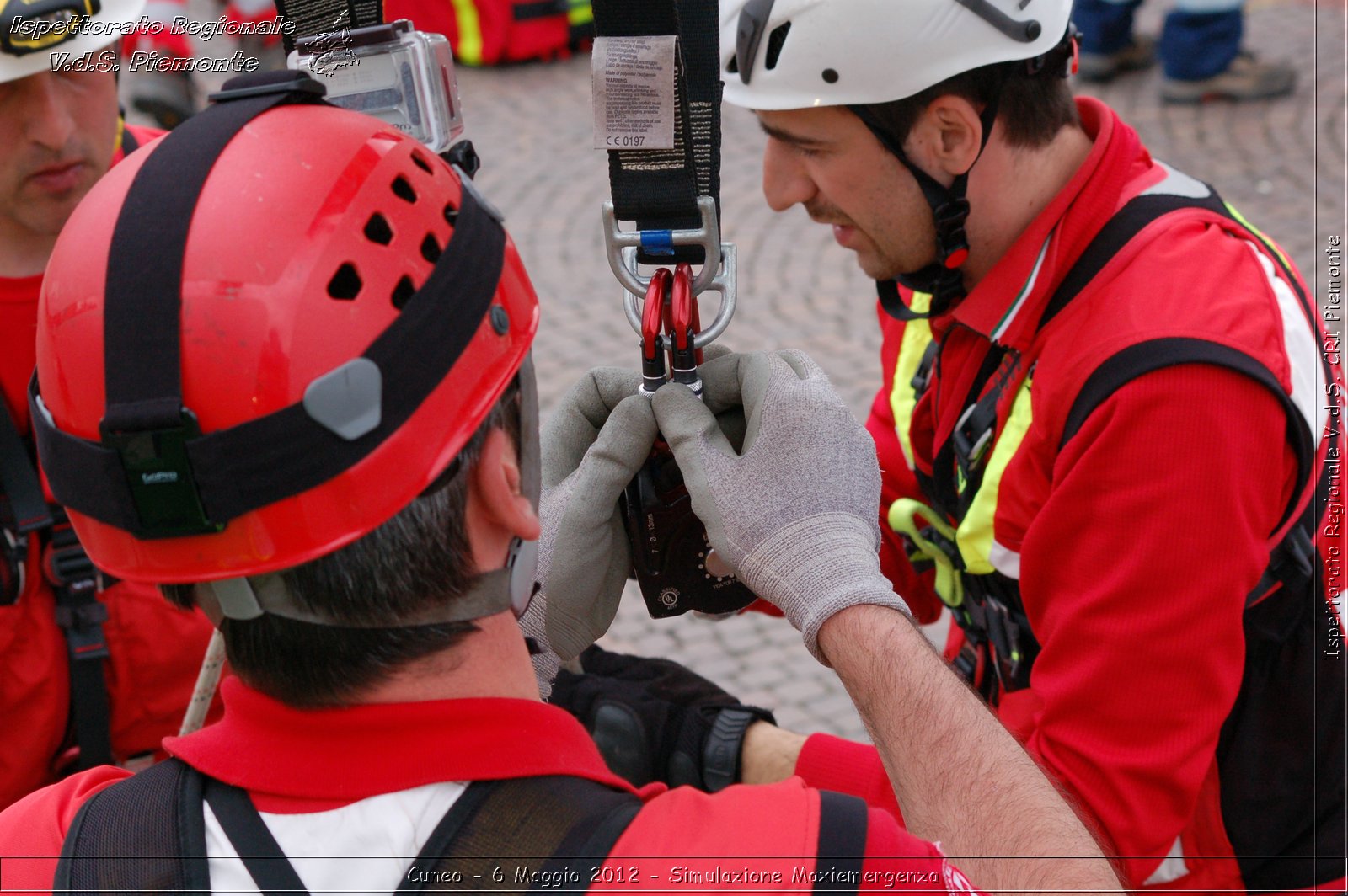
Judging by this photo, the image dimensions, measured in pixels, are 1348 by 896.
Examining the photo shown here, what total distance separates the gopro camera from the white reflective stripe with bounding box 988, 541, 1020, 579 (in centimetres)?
133

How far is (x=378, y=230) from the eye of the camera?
1.53 m

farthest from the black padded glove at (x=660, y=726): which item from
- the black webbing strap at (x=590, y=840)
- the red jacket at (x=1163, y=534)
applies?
the black webbing strap at (x=590, y=840)

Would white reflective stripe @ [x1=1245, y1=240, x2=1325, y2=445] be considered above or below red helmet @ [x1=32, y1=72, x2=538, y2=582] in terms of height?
below

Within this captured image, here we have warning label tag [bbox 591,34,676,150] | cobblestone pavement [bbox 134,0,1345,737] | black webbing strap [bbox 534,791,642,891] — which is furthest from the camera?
cobblestone pavement [bbox 134,0,1345,737]

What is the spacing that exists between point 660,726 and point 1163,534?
1.27 metres

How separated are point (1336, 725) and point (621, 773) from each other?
1487 millimetres

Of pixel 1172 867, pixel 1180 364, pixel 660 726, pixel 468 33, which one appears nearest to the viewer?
pixel 1180 364

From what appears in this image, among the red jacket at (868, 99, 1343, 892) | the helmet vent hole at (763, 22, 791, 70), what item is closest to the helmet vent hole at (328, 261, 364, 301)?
the red jacket at (868, 99, 1343, 892)

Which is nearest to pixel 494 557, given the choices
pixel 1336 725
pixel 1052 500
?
pixel 1052 500

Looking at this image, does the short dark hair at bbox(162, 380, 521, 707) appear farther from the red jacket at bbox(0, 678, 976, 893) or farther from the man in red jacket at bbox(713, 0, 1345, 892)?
the man in red jacket at bbox(713, 0, 1345, 892)

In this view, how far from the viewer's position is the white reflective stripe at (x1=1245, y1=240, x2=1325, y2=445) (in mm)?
2301

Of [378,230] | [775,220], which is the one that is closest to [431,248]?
[378,230]

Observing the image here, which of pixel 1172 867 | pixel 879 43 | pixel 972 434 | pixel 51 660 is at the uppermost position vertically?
pixel 879 43

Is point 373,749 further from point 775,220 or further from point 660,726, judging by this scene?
point 775,220
